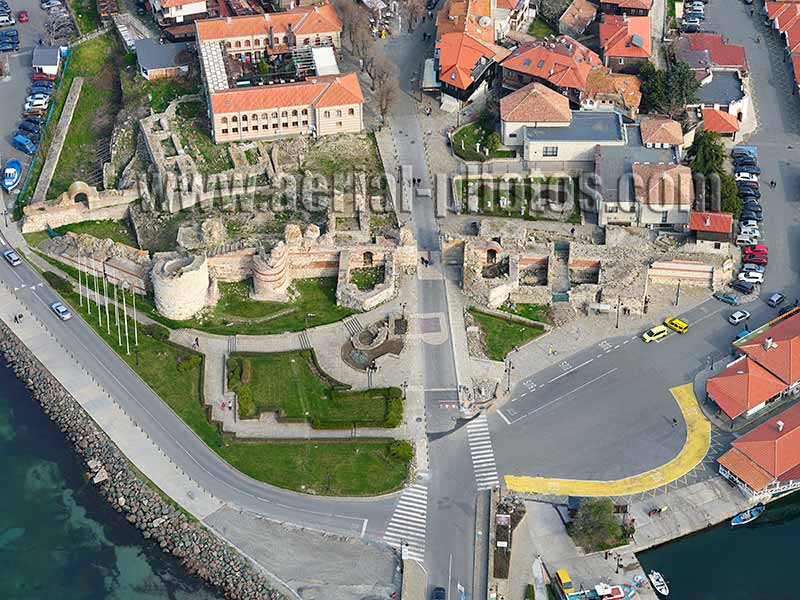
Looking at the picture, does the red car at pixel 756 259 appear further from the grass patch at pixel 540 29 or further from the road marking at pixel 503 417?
the grass patch at pixel 540 29

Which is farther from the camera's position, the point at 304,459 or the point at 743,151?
the point at 743,151

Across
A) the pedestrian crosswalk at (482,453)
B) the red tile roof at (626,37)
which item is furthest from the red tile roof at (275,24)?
the pedestrian crosswalk at (482,453)

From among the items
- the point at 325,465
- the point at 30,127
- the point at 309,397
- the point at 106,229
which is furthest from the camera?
the point at 30,127

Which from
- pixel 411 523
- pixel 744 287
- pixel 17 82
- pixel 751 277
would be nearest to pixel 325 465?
pixel 411 523

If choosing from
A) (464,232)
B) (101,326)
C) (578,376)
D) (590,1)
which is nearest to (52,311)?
(101,326)

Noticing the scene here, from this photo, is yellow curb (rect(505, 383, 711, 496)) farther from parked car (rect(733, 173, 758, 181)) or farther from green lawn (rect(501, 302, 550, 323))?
parked car (rect(733, 173, 758, 181))

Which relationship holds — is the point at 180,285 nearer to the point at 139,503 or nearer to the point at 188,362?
the point at 188,362

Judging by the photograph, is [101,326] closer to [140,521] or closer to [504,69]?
[140,521]
